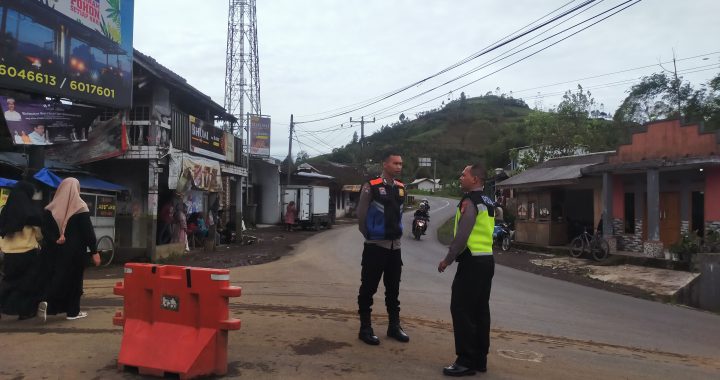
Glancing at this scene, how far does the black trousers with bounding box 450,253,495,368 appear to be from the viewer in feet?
15.5

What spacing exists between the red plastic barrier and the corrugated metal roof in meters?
18.0

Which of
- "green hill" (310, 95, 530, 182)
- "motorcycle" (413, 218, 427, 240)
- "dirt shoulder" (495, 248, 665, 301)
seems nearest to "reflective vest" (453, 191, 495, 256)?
"dirt shoulder" (495, 248, 665, 301)

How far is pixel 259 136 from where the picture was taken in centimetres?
3228

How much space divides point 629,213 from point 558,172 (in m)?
3.96

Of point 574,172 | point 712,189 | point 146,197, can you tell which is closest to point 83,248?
point 146,197

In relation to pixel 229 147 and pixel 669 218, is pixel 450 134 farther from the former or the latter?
pixel 669 218

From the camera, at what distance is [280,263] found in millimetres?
14828

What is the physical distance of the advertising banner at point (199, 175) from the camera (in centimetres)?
1625

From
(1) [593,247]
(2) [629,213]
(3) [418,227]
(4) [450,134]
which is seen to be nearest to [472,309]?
(1) [593,247]

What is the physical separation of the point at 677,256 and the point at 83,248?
48.1ft

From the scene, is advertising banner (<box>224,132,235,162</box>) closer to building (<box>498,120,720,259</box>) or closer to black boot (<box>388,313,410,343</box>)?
building (<box>498,120,720,259</box>)

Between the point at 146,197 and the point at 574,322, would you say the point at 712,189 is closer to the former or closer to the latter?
the point at 574,322

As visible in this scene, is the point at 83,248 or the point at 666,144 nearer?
the point at 83,248

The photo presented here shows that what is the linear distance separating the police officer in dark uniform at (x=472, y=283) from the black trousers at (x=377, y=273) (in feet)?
2.52
